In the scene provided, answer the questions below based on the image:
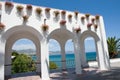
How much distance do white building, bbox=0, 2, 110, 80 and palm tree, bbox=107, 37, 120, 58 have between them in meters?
12.7

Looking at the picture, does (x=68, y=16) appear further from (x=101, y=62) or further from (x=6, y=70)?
(x=6, y=70)

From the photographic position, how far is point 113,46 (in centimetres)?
2627

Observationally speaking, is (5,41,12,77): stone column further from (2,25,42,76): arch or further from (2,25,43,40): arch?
(2,25,43,40): arch

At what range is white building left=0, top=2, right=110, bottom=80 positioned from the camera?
9898 millimetres

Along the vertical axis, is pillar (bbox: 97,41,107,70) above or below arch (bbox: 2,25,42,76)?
below

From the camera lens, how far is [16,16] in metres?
10.2

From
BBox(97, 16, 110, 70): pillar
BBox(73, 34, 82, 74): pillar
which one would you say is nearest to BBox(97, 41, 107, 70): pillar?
BBox(97, 16, 110, 70): pillar

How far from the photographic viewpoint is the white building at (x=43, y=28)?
32.5 ft

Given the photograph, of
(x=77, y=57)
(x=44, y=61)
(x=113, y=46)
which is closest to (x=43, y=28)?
(x=44, y=61)

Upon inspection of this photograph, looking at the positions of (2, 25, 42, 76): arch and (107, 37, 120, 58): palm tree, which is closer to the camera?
(2, 25, 42, 76): arch

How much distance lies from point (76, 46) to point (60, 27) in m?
2.08

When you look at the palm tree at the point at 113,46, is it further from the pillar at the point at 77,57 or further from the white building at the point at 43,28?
the pillar at the point at 77,57

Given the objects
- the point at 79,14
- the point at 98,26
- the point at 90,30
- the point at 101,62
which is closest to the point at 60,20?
the point at 79,14

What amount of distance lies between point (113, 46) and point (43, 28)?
18574mm
